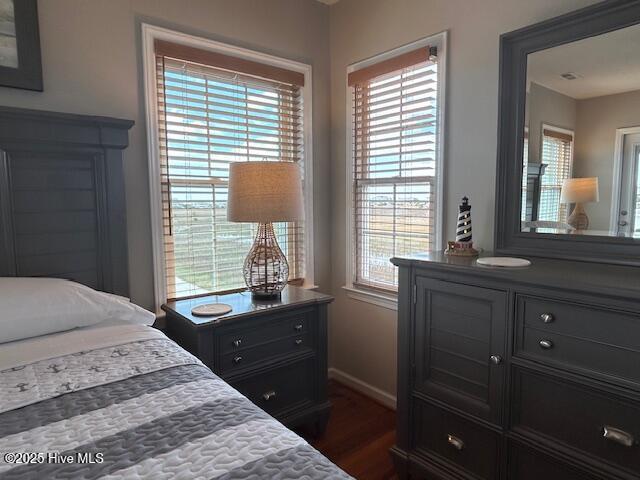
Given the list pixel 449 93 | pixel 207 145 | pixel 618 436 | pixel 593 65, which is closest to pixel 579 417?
pixel 618 436

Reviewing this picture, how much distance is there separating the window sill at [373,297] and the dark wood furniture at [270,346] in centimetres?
51

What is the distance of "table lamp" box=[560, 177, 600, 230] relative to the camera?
5.45 ft

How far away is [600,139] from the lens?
164 cm

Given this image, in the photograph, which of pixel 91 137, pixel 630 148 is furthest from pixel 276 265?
pixel 630 148

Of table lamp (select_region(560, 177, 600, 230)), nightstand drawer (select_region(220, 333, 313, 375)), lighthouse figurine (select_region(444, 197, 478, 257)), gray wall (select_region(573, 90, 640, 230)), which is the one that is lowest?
nightstand drawer (select_region(220, 333, 313, 375))

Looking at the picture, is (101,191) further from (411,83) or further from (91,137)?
(411,83)

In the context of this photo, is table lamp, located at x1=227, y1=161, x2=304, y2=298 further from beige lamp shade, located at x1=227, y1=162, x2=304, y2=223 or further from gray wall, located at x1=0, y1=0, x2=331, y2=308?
gray wall, located at x1=0, y1=0, x2=331, y2=308

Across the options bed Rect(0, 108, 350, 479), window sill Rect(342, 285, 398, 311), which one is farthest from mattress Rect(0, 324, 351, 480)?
window sill Rect(342, 285, 398, 311)

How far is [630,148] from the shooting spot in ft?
5.12

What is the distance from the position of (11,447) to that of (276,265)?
4.68ft

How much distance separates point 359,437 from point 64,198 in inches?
75.3

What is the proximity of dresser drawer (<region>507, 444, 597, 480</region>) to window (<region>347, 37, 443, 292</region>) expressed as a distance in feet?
3.54

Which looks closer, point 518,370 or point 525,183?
point 518,370

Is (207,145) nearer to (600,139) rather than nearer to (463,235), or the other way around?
(463,235)
